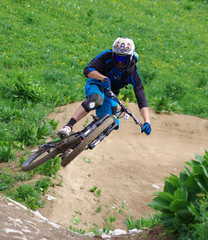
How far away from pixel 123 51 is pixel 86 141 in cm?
174

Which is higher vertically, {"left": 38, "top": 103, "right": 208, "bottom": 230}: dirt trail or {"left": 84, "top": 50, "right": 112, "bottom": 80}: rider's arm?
{"left": 84, "top": 50, "right": 112, "bottom": 80}: rider's arm

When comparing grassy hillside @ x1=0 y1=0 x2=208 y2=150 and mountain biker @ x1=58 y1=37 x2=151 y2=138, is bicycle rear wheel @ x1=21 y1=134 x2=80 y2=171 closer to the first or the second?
mountain biker @ x1=58 y1=37 x2=151 y2=138

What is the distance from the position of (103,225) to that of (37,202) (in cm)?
120

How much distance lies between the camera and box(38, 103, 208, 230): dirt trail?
599 centimetres

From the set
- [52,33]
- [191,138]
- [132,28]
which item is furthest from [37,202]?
[132,28]

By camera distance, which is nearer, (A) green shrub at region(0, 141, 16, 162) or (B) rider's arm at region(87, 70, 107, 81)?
(B) rider's arm at region(87, 70, 107, 81)

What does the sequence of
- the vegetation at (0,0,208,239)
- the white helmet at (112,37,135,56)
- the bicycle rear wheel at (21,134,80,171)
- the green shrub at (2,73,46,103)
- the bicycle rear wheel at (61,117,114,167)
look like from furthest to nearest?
1. the green shrub at (2,73,46,103)
2. the white helmet at (112,37,135,56)
3. the vegetation at (0,0,208,239)
4. the bicycle rear wheel at (21,134,80,171)
5. the bicycle rear wheel at (61,117,114,167)

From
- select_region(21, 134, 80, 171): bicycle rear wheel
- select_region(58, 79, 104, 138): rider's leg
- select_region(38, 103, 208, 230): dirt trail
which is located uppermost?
select_region(58, 79, 104, 138): rider's leg

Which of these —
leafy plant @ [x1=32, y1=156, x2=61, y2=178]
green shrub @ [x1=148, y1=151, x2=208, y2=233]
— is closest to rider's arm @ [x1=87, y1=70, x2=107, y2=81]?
leafy plant @ [x1=32, y1=156, x2=61, y2=178]

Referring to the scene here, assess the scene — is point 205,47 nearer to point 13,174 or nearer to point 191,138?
point 191,138

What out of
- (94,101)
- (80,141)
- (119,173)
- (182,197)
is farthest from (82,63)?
(182,197)

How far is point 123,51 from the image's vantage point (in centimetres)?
581

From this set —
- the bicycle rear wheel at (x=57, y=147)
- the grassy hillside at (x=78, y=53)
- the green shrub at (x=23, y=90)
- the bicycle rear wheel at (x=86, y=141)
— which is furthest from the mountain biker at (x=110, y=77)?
the green shrub at (x=23, y=90)

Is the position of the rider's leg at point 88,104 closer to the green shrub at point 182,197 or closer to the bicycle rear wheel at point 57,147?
the bicycle rear wheel at point 57,147
